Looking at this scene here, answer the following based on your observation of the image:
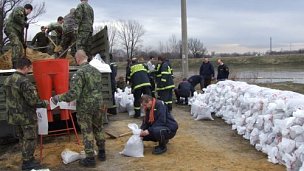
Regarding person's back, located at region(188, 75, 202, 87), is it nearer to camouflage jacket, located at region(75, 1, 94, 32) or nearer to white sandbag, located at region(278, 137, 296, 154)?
camouflage jacket, located at region(75, 1, 94, 32)

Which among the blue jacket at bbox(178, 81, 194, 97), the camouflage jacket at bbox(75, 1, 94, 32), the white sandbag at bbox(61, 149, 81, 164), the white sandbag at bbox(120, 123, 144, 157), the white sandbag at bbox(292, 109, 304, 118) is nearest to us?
the white sandbag at bbox(292, 109, 304, 118)

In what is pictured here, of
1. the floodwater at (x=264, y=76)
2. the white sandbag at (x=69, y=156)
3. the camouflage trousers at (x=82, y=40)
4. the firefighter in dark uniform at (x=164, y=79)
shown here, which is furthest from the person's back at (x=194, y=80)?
the white sandbag at (x=69, y=156)

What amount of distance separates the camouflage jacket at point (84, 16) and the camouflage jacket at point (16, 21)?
1113 millimetres

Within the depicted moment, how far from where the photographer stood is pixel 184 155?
7.29 metres

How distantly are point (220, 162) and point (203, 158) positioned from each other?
33cm

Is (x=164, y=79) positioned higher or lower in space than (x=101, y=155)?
higher

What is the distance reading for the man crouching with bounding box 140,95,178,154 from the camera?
7.20 meters

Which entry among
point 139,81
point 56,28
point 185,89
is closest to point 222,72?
point 185,89

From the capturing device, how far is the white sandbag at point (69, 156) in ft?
22.9

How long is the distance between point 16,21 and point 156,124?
3.85 metres

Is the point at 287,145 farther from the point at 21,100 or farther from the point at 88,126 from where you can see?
the point at 21,100

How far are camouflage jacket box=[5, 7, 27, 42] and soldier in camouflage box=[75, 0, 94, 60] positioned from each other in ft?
3.72

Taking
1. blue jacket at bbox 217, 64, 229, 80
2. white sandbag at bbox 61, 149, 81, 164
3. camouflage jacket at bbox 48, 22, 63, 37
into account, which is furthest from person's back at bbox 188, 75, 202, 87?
white sandbag at bbox 61, 149, 81, 164

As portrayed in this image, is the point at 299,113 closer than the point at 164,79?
Yes
